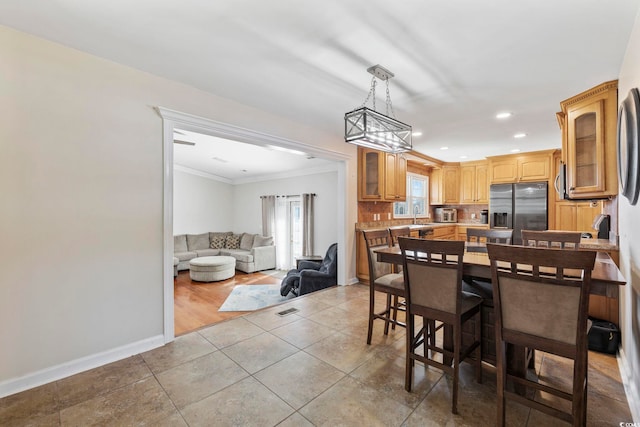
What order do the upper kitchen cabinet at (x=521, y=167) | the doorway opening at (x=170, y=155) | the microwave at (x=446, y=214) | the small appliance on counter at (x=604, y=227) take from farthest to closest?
1. the microwave at (x=446, y=214)
2. the upper kitchen cabinet at (x=521, y=167)
3. the small appliance on counter at (x=604, y=227)
4. the doorway opening at (x=170, y=155)

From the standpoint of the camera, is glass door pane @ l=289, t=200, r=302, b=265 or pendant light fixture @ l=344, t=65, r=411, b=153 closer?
pendant light fixture @ l=344, t=65, r=411, b=153

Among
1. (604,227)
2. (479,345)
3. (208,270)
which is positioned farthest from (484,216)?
(208,270)

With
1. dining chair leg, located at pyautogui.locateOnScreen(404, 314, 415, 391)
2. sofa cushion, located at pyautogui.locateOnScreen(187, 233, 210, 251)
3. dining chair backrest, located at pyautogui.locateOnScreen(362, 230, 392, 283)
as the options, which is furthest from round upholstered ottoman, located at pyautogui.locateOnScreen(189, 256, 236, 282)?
dining chair leg, located at pyautogui.locateOnScreen(404, 314, 415, 391)

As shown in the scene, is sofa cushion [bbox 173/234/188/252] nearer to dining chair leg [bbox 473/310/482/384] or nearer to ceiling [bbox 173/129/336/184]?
ceiling [bbox 173/129/336/184]

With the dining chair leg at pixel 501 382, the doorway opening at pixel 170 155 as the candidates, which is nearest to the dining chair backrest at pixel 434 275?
the dining chair leg at pixel 501 382

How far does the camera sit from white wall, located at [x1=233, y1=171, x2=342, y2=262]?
654 cm

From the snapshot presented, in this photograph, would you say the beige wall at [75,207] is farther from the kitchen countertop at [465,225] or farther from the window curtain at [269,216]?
the window curtain at [269,216]

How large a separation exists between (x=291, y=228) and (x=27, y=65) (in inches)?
238

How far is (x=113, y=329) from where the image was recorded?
7.56 feet

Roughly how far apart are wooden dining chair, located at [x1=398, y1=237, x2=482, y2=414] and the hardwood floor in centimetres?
227

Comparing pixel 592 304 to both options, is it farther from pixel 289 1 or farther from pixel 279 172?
pixel 279 172

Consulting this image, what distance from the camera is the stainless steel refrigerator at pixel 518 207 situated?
5.44 metres

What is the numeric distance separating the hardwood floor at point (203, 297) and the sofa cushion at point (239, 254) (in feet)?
1.24

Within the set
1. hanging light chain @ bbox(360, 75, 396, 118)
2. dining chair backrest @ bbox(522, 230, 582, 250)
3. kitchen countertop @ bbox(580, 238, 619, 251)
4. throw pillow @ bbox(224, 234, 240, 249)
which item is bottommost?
throw pillow @ bbox(224, 234, 240, 249)
